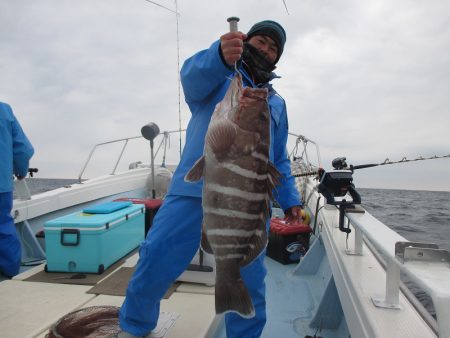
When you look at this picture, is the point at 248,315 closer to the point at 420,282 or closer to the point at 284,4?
the point at 420,282

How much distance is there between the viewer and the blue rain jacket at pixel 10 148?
361cm

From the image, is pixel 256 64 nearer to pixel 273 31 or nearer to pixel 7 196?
pixel 273 31

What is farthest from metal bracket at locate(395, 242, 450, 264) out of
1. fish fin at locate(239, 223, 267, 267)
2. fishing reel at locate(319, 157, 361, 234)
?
fishing reel at locate(319, 157, 361, 234)

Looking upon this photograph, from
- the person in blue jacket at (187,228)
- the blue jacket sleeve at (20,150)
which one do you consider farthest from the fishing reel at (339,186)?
the blue jacket sleeve at (20,150)

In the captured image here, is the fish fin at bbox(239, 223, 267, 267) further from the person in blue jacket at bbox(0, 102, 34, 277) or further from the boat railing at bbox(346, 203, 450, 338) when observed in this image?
the person in blue jacket at bbox(0, 102, 34, 277)

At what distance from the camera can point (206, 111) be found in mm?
2072

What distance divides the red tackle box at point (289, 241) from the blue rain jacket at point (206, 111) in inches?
83.8

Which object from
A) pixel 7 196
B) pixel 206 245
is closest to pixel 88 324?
pixel 206 245

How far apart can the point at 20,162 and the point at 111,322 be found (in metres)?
2.63

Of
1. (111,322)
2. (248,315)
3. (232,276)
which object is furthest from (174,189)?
(111,322)

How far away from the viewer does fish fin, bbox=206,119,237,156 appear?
Answer: 4.79ft

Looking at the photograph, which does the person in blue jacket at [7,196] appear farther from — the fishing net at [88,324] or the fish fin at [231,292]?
the fish fin at [231,292]

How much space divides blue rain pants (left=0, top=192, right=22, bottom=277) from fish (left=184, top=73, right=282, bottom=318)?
10.2ft

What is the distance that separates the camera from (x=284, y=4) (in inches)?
103
